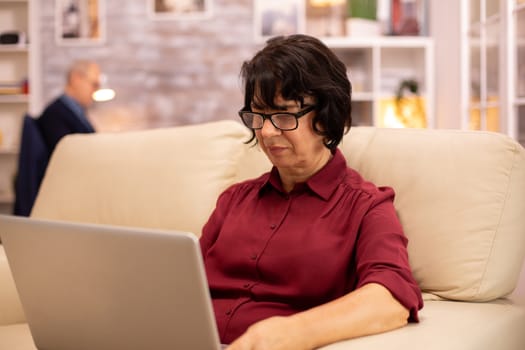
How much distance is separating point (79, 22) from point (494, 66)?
338cm

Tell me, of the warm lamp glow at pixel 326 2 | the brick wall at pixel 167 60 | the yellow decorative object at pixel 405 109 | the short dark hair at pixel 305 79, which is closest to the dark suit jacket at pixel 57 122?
the brick wall at pixel 167 60

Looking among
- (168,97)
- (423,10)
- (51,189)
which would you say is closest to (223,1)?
(168,97)

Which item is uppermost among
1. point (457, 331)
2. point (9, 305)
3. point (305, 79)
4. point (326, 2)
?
point (326, 2)

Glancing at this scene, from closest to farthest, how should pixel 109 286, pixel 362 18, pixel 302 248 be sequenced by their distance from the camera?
pixel 109 286 < pixel 302 248 < pixel 362 18

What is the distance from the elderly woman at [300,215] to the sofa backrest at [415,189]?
0.13m

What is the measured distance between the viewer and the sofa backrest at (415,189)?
1650 mm

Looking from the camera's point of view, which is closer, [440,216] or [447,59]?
[440,216]

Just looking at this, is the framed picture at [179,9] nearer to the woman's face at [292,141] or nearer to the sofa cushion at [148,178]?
the sofa cushion at [148,178]

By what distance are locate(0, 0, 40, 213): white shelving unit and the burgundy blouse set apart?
4.47 metres

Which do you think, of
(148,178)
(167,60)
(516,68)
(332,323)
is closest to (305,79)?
(332,323)

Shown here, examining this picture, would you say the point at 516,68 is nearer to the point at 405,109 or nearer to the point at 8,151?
the point at 405,109

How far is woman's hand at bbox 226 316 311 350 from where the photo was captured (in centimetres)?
124

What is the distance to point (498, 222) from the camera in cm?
165

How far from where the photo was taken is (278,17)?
232 inches
